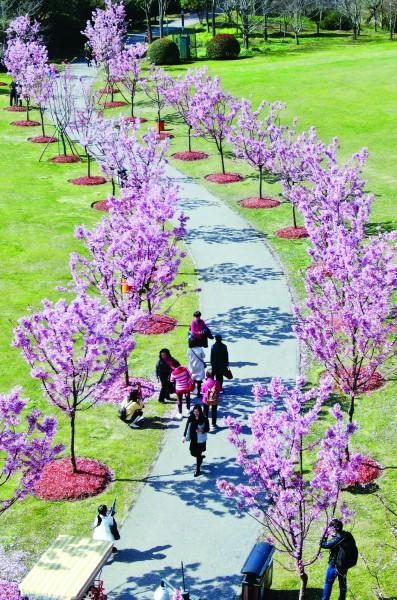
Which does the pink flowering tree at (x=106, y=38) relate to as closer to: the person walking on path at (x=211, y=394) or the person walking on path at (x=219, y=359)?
the person walking on path at (x=219, y=359)

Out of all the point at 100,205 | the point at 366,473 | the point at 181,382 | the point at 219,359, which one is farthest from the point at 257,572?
the point at 100,205

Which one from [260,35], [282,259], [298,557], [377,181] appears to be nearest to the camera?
[298,557]

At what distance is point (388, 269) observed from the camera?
19781 mm

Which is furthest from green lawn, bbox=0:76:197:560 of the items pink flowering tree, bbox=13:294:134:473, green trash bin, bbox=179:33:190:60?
green trash bin, bbox=179:33:190:60

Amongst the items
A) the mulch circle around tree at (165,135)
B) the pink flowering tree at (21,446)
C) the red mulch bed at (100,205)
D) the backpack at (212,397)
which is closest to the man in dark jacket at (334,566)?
the pink flowering tree at (21,446)

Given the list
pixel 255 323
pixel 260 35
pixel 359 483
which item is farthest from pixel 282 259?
pixel 260 35

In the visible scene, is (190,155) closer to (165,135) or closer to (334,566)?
(165,135)

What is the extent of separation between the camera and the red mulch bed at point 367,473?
63.6 ft

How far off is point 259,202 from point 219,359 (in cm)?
2019

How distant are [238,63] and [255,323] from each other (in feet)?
171

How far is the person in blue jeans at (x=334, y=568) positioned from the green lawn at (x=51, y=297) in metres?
5.26

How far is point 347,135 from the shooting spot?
52875mm

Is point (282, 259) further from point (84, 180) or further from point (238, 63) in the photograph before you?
point (238, 63)

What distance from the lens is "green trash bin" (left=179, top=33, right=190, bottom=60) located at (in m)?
78.2
